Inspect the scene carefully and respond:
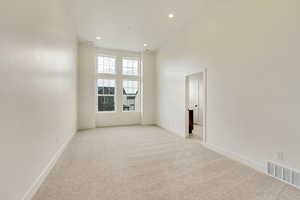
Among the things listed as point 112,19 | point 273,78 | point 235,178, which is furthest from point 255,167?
point 112,19

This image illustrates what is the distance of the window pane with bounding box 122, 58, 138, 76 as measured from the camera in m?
7.52

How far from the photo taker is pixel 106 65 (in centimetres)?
723

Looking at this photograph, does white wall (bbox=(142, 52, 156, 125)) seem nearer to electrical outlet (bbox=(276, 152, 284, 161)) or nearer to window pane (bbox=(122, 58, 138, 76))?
window pane (bbox=(122, 58, 138, 76))

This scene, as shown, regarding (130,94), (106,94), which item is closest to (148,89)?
(130,94)

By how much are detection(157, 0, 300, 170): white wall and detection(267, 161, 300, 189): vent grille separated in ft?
0.38

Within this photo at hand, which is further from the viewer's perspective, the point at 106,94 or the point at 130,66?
the point at 130,66

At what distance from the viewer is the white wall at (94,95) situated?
6441mm

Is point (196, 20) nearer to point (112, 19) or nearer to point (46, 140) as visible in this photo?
point (112, 19)

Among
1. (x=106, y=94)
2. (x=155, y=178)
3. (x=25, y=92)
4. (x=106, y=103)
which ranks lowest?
(x=155, y=178)

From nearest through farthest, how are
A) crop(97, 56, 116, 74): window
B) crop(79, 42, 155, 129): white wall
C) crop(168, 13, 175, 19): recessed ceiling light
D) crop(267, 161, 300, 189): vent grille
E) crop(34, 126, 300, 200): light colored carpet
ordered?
crop(34, 126, 300, 200): light colored carpet < crop(267, 161, 300, 189): vent grille < crop(168, 13, 175, 19): recessed ceiling light < crop(79, 42, 155, 129): white wall < crop(97, 56, 116, 74): window

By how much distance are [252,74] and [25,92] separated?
3720 millimetres

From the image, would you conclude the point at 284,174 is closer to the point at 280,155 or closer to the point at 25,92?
the point at 280,155

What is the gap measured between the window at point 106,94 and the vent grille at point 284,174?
6177 mm

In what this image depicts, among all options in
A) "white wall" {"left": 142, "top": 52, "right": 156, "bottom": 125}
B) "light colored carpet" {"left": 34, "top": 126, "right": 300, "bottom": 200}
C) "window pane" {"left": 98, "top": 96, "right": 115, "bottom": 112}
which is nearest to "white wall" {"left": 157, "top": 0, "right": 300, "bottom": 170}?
"light colored carpet" {"left": 34, "top": 126, "right": 300, "bottom": 200}
